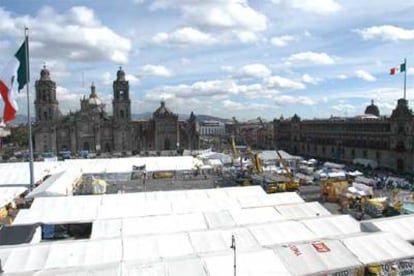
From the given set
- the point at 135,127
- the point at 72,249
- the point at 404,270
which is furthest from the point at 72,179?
the point at 135,127

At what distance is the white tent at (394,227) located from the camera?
19547mm

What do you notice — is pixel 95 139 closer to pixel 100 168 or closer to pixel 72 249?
pixel 100 168

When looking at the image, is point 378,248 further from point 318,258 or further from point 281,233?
point 281,233

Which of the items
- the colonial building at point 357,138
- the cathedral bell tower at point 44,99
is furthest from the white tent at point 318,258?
the cathedral bell tower at point 44,99

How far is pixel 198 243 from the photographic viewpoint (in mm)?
17578

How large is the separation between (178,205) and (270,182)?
16.3m

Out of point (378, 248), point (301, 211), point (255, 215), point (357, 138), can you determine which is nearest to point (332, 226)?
point (378, 248)

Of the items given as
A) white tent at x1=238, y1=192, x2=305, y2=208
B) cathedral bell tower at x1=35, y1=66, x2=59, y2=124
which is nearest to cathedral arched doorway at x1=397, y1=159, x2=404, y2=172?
white tent at x1=238, y1=192, x2=305, y2=208

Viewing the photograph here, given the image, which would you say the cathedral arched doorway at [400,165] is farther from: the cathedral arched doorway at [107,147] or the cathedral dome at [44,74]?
the cathedral dome at [44,74]

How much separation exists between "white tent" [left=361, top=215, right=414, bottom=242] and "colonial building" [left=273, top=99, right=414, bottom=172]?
40.2 meters

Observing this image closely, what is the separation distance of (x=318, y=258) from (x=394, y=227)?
6343mm

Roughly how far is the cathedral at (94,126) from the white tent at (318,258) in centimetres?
6921

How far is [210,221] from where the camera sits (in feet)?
72.5

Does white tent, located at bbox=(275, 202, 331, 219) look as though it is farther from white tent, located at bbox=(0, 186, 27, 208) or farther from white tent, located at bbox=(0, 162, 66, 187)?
white tent, located at bbox=(0, 162, 66, 187)
